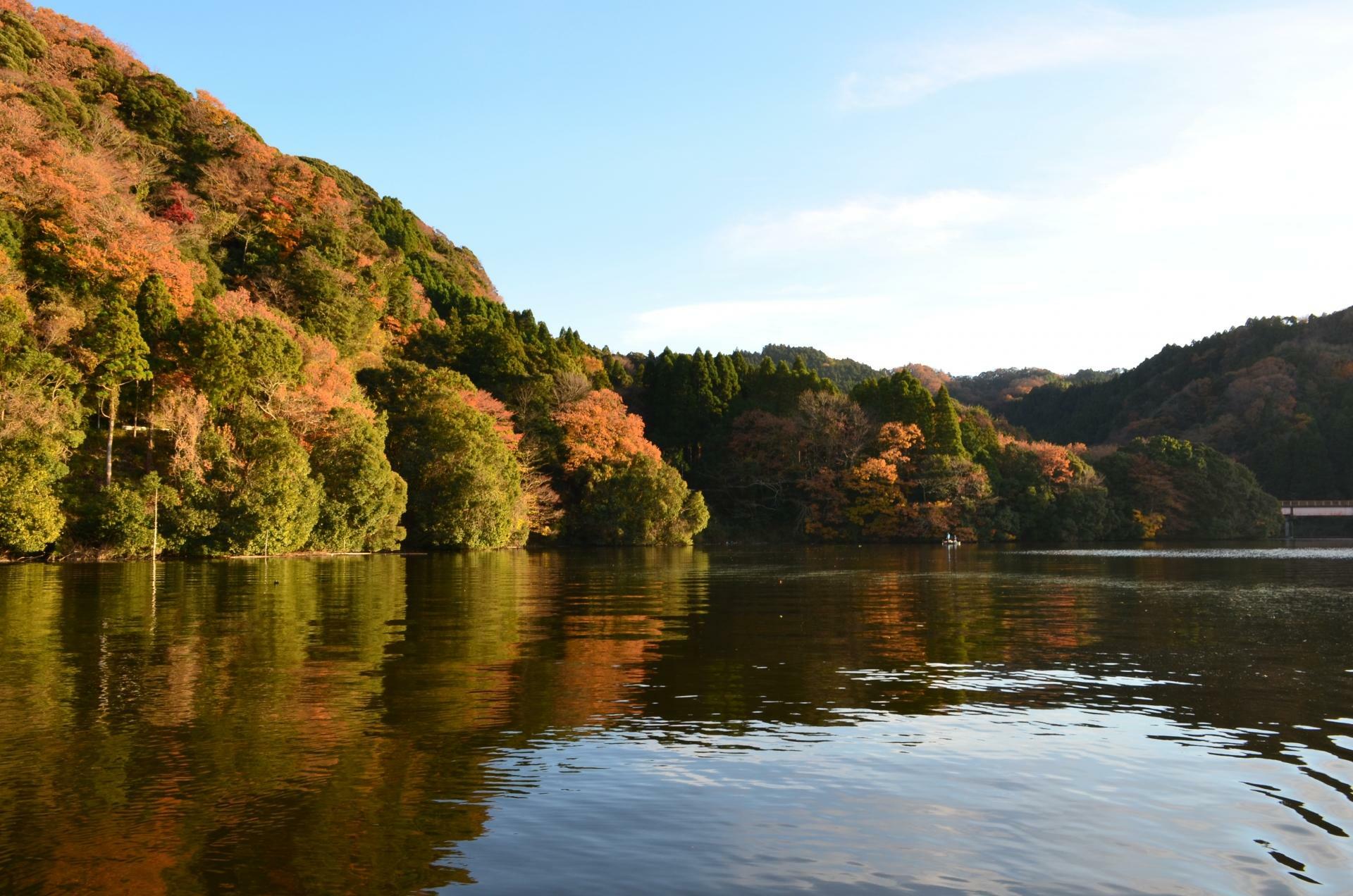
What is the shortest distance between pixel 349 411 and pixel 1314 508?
10244cm

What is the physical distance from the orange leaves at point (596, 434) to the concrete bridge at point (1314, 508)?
2876 inches

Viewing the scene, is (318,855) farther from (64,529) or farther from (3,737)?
(64,529)

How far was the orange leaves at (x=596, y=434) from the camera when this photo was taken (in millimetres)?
76312

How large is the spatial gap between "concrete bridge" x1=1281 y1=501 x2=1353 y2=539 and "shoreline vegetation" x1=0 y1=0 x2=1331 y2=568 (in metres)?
5.97

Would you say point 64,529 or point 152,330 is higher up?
point 152,330

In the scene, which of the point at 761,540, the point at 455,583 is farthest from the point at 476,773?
the point at 761,540

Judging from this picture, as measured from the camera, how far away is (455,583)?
33594 mm

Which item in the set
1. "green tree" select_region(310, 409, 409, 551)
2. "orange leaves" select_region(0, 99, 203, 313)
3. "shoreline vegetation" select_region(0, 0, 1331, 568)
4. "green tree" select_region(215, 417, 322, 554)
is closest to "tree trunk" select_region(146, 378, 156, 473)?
"shoreline vegetation" select_region(0, 0, 1331, 568)

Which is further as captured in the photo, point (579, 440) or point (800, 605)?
point (579, 440)

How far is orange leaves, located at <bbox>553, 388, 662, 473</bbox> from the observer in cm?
7631

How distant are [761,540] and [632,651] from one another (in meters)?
74.3

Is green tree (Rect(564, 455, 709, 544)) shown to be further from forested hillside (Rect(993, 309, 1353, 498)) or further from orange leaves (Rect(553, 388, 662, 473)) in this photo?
forested hillside (Rect(993, 309, 1353, 498))

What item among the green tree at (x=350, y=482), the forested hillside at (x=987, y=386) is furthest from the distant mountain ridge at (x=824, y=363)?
the green tree at (x=350, y=482)

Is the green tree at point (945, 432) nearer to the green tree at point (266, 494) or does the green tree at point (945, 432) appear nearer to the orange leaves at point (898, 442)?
the orange leaves at point (898, 442)
